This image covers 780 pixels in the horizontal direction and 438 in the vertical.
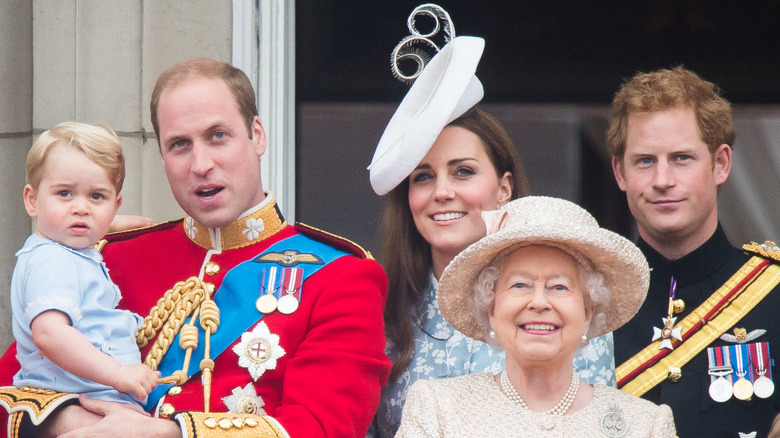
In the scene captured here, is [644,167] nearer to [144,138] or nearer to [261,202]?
[261,202]

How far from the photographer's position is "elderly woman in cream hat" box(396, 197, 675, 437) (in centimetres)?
288

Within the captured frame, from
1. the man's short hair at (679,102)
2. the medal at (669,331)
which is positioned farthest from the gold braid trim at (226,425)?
the man's short hair at (679,102)

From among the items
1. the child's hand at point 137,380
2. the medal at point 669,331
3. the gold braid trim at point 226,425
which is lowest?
the gold braid trim at point 226,425

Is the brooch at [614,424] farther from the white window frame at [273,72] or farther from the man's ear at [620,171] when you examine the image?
the white window frame at [273,72]

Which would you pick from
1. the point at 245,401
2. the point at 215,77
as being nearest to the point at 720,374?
the point at 245,401

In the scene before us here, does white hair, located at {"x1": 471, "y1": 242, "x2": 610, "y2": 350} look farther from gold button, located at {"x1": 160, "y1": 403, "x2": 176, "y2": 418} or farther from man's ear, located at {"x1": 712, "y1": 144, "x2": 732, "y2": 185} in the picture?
man's ear, located at {"x1": 712, "y1": 144, "x2": 732, "y2": 185}

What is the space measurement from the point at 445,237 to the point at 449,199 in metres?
0.11

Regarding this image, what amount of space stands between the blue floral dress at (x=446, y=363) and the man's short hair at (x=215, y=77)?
748mm

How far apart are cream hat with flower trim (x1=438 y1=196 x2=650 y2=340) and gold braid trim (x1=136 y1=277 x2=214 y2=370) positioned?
2.16 feet

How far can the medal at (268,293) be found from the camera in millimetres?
3227

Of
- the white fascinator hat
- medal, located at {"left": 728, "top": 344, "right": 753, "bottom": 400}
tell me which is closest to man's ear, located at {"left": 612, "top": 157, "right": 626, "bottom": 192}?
the white fascinator hat

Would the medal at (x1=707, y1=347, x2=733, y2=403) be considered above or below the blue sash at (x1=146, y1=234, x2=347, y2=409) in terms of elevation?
below

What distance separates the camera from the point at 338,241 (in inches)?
134

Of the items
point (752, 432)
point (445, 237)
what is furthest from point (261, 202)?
point (752, 432)
